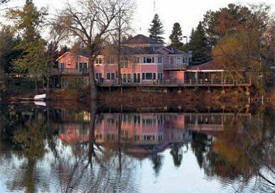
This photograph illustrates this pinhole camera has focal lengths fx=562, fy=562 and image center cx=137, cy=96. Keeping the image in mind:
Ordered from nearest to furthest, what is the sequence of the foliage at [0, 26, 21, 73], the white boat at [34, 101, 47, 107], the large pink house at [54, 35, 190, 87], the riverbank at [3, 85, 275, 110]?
1. the white boat at [34, 101, 47, 107]
2. the riverbank at [3, 85, 275, 110]
3. the foliage at [0, 26, 21, 73]
4. the large pink house at [54, 35, 190, 87]

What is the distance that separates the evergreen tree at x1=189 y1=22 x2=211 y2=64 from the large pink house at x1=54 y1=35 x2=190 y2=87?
1350 centimetres

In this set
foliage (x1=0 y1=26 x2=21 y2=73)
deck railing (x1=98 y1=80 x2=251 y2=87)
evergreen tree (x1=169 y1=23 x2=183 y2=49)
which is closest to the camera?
deck railing (x1=98 y1=80 x2=251 y2=87)

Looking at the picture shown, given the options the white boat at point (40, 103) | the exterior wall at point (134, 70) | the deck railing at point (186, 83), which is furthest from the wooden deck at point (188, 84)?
the white boat at point (40, 103)

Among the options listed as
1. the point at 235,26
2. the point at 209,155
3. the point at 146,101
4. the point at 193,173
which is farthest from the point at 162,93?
the point at 193,173

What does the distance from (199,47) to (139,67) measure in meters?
21.7

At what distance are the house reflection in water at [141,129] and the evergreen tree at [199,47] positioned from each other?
Answer: 41.7m

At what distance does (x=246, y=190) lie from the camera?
18469mm

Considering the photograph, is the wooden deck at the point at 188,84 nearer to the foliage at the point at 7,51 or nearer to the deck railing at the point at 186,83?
the deck railing at the point at 186,83

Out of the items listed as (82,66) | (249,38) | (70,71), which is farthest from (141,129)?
(82,66)

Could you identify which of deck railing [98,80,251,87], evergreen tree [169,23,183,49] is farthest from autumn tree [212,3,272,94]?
evergreen tree [169,23,183,49]

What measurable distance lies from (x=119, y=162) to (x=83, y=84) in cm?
4706

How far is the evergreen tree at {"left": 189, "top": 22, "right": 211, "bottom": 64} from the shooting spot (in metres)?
92.4

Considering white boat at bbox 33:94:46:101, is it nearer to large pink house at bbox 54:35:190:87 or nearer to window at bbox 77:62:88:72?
large pink house at bbox 54:35:190:87

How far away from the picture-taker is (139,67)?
75.1m
